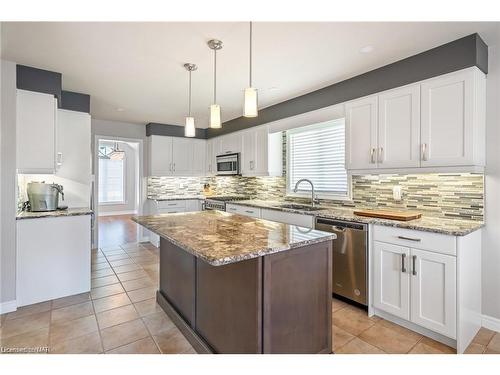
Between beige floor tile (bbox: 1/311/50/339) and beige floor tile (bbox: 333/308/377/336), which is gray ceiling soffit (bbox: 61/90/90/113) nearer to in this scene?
beige floor tile (bbox: 1/311/50/339)

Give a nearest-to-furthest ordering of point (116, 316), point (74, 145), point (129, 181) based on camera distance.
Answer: point (116, 316) < point (74, 145) < point (129, 181)

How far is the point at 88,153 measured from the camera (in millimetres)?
3883

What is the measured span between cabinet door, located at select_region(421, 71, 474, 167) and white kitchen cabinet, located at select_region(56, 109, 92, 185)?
4.11 meters

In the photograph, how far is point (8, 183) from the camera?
259 centimetres

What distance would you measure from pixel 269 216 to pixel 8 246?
111 inches

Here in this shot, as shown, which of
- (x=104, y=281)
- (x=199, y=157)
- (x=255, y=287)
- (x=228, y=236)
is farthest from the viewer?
(x=199, y=157)

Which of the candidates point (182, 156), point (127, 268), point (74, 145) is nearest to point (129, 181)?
point (182, 156)

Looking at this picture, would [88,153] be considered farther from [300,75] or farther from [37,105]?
[300,75]

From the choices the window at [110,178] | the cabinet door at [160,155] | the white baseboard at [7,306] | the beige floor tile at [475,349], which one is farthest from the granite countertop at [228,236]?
the window at [110,178]

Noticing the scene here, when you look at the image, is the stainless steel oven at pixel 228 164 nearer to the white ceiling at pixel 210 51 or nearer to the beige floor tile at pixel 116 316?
the white ceiling at pixel 210 51

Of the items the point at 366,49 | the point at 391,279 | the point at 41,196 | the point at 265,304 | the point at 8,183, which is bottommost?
the point at 391,279

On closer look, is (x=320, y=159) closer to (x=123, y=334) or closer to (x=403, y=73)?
(x=403, y=73)

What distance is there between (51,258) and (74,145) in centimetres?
165

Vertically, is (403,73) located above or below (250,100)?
above
